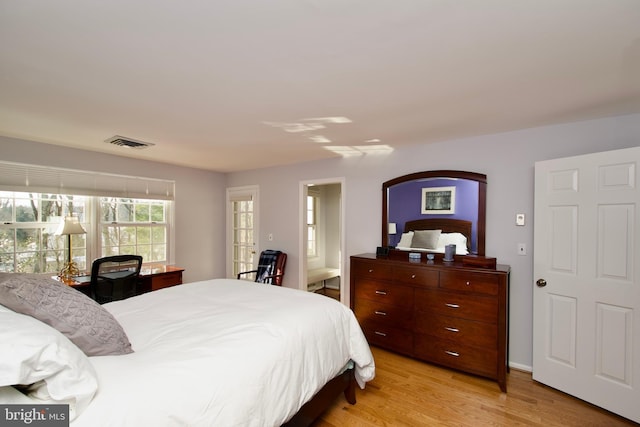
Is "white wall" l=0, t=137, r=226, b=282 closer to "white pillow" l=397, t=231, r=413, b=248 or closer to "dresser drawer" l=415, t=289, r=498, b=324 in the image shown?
"white pillow" l=397, t=231, r=413, b=248

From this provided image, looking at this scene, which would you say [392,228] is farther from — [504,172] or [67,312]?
[67,312]

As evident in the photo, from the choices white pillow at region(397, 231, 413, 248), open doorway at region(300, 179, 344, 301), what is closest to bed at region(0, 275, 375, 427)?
white pillow at region(397, 231, 413, 248)

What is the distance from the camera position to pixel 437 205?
3287mm

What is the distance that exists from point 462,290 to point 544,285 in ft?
2.27

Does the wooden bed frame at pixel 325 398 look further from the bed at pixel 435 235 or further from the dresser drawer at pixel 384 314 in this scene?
the bed at pixel 435 235

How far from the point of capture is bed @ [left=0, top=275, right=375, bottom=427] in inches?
38.2

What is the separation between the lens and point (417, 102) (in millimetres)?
2211

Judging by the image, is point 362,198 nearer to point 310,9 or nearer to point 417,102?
point 417,102

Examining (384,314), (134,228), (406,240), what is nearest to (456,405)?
(384,314)

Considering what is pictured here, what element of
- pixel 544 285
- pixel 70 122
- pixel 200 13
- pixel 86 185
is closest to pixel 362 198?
pixel 544 285

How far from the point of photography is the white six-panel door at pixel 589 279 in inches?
84.3

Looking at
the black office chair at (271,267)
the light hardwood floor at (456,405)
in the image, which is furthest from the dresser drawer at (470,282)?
the black office chair at (271,267)

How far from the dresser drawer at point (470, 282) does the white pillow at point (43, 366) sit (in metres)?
2.67

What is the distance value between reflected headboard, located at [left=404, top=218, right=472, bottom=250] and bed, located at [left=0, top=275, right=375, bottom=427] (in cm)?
161
